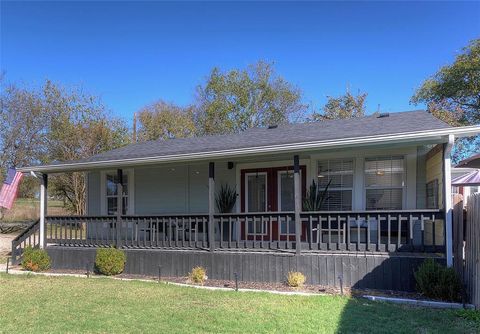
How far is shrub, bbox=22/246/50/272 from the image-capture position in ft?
32.4

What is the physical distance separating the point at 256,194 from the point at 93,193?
5562mm

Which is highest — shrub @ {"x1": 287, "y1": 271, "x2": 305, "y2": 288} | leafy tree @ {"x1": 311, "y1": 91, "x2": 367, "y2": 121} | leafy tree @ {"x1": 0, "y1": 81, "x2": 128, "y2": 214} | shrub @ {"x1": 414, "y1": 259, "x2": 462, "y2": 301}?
leafy tree @ {"x1": 311, "y1": 91, "x2": 367, "y2": 121}

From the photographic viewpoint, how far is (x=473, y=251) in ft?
19.2

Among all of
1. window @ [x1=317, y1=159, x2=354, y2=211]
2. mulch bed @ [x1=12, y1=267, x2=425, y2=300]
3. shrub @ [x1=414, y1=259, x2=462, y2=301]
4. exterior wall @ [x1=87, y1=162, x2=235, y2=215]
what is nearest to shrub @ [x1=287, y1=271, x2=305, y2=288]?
mulch bed @ [x1=12, y1=267, x2=425, y2=300]

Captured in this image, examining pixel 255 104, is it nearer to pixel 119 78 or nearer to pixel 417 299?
pixel 119 78

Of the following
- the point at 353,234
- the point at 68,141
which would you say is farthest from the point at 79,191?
the point at 353,234

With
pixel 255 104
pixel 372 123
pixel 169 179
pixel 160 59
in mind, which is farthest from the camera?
pixel 255 104

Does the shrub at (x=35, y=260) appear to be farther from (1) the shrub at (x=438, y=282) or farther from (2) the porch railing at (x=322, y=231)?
(1) the shrub at (x=438, y=282)

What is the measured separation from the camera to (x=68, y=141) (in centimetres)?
2222

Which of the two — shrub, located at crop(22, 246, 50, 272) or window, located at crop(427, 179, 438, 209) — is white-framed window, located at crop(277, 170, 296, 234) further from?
shrub, located at crop(22, 246, 50, 272)

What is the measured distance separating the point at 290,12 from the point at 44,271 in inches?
416

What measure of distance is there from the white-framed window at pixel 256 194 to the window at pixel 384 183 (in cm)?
272

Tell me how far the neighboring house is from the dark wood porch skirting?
0.06ft

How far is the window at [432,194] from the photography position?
8.17 metres
